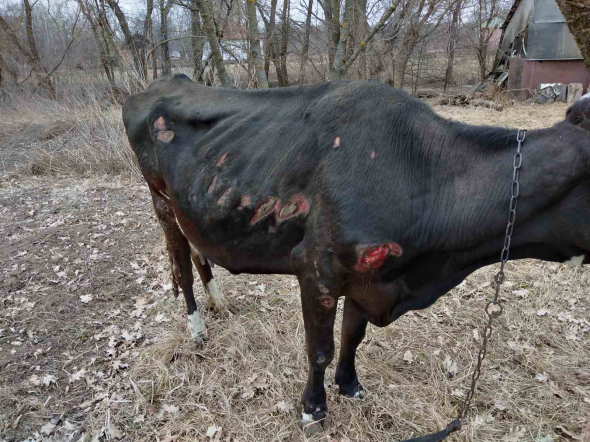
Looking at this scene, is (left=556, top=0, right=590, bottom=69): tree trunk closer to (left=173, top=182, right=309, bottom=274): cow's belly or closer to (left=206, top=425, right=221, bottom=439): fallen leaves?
(left=173, top=182, right=309, bottom=274): cow's belly

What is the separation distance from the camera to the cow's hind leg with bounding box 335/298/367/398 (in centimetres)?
319

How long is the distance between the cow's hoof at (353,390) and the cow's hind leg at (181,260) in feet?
4.86

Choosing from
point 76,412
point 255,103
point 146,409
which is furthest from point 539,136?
point 76,412

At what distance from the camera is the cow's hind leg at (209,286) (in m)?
4.54

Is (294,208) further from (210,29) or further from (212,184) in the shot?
(210,29)

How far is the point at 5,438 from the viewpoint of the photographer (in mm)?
3285

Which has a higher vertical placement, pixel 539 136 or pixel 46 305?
pixel 539 136

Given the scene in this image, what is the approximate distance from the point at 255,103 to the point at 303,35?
54.3 feet

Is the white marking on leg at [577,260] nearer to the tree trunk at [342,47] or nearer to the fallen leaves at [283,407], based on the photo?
the fallen leaves at [283,407]

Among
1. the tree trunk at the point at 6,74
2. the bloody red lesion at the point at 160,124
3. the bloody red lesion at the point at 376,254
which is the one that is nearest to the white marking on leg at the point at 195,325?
the bloody red lesion at the point at 160,124

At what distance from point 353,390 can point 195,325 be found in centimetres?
164

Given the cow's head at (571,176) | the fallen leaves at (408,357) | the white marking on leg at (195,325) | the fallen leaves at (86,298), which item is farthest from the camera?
the fallen leaves at (86,298)

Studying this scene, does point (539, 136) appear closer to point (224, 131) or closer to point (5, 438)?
point (224, 131)

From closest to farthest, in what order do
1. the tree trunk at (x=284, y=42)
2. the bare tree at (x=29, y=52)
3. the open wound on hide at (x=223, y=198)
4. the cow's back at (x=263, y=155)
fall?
1. the cow's back at (x=263, y=155)
2. the open wound on hide at (x=223, y=198)
3. the bare tree at (x=29, y=52)
4. the tree trunk at (x=284, y=42)
